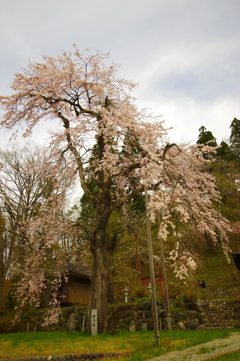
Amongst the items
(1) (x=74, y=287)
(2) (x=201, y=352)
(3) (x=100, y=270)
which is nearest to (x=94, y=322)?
(3) (x=100, y=270)

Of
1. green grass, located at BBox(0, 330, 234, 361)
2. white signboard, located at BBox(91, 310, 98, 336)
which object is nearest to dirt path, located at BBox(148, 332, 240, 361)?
green grass, located at BBox(0, 330, 234, 361)

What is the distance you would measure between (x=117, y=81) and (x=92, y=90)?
4.10 feet

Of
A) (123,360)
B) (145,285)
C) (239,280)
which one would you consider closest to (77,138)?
(123,360)

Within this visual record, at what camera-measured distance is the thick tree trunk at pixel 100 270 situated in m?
9.23

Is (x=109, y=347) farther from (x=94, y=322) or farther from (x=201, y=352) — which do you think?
(x=201, y=352)

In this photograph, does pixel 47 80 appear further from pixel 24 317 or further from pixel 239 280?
pixel 239 280

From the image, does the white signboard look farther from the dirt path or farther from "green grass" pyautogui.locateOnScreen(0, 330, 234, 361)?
the dirt path

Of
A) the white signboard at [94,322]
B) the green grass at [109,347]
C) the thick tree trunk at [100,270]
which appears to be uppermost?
the thick tree trunk at [100,270]

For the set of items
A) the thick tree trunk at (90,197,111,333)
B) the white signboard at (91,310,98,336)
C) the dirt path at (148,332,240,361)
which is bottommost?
the dirt path at (148,332,240,361)

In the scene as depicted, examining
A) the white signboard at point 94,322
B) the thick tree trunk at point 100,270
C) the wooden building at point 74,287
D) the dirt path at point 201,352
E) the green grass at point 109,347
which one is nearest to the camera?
the dirt path at point 201,352

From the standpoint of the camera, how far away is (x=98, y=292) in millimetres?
9328

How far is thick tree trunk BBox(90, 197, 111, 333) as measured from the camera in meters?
9.23

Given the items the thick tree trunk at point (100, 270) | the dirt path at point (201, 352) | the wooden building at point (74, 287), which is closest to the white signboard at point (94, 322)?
the thick tree trunk at point (100, 270)

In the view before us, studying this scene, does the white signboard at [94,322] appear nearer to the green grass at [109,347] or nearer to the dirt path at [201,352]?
the green grass at [109,347]
